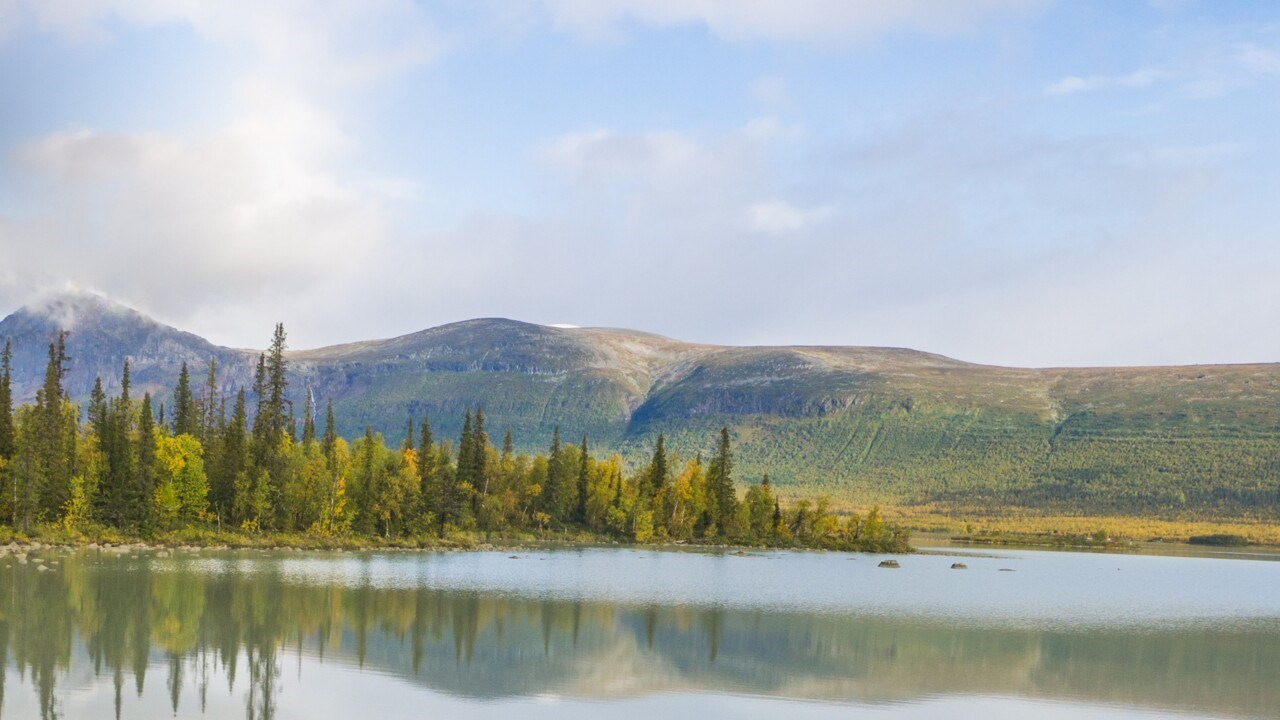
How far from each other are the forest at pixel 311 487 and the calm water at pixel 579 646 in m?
14.8

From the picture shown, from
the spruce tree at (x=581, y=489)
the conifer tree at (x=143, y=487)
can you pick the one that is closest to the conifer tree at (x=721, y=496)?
the spruce tree at (x=581, y=489)

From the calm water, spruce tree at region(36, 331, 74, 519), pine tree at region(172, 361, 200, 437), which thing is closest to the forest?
spruce tree at region(36, 331, 74, 519)

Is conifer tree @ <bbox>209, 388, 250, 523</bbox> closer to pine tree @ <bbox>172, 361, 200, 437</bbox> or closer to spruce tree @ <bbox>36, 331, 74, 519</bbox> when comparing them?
pine tree @ <bbox>172, 361, 200, 437</bbox>

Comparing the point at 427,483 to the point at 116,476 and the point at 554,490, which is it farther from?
the point at 116,476

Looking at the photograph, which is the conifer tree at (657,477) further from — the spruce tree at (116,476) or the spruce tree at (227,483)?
the spruce tree at (116,476)

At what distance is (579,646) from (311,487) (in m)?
61.8

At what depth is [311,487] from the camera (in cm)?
9925

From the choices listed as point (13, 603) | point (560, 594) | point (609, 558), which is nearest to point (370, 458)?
point (609, 558)

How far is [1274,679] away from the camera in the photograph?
4244cm

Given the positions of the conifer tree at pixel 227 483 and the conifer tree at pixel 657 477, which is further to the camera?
the conifer tree at pixel 657 477

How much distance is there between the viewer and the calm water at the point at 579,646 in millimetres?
32406

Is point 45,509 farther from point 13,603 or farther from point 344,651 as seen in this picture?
point 344,651

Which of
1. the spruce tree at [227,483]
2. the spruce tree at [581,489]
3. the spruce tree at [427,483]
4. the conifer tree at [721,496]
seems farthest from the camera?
the conifer tree at [721,496]

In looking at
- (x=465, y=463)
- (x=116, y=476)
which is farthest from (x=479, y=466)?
(x=116, y=476)
